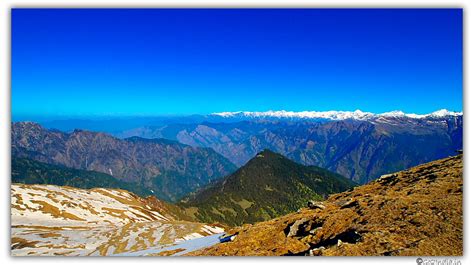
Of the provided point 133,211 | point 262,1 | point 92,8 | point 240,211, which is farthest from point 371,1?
point 240,211

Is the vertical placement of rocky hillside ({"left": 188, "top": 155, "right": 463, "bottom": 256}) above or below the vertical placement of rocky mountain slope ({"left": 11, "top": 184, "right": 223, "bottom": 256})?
above

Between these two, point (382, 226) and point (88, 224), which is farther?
point (88, 224)

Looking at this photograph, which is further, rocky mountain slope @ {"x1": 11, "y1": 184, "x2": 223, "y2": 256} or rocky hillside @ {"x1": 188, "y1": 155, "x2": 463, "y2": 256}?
rocky mountain slope @ {"x1": 11, "y1": 184, "x2": 223, "y2": 256}

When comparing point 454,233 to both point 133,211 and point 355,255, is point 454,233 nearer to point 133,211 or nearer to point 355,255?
point 355,255

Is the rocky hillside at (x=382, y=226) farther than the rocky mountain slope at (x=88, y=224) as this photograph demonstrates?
No
